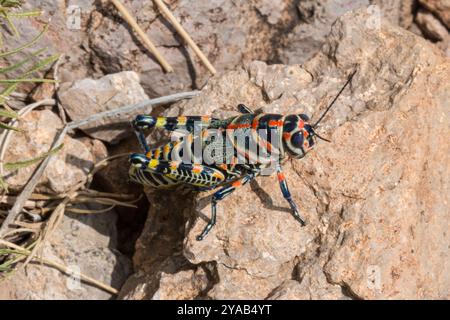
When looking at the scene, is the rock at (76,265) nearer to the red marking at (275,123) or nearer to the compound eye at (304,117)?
the red marking at (275,123)

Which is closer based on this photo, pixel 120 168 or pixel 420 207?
pixel 420 207

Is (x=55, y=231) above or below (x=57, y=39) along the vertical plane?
below

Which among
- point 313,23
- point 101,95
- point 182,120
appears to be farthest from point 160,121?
point 313,23

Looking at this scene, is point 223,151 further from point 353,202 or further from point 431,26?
point 431,26

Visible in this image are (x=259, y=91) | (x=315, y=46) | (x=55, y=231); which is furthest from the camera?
(x=315, y=46)

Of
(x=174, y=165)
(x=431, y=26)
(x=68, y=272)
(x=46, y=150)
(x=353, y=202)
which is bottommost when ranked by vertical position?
(x=68, y=272)

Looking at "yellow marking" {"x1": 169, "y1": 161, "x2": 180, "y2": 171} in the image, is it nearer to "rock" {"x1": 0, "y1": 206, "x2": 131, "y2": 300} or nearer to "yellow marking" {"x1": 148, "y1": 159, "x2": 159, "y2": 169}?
"yellow marking" {"x1": 148, "y1": 159, "x2": 159, "y2": 169}
